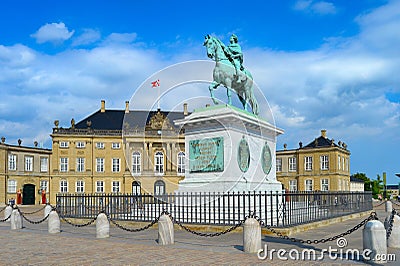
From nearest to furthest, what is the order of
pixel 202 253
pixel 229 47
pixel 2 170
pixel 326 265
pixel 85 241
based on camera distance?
pixel 326 265 → pixel 202 253 → pixel 85 241 → pixel 229 47 → pixel 2 170

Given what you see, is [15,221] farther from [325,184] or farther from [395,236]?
[325,184]

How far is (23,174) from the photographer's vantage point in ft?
176

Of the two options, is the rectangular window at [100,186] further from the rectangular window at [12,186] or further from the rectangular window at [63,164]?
the rectangular window at [12,186]

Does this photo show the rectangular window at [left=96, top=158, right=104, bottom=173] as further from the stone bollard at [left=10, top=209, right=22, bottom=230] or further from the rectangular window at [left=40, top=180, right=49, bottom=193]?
the stone bollard at [left=10, top=209, right=22, bottom=230]

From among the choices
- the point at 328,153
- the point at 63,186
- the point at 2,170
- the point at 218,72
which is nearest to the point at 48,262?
the point at 218,72

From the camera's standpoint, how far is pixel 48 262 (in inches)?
324

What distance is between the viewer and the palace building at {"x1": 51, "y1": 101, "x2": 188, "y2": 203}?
5725 centimetres

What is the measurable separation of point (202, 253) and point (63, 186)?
51.5 metres

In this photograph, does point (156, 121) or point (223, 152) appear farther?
point (156, 121)

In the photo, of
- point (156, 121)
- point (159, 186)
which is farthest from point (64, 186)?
point (156, 121)

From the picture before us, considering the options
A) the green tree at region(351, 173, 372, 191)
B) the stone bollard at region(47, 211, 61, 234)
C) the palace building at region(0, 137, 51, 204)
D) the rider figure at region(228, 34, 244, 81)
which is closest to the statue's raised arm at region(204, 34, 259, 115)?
the rider figure at region(228, 34, 244, 81)

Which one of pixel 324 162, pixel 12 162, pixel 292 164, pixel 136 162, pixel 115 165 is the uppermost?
pixel 12 162

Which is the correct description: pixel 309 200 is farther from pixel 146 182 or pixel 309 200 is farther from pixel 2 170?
pixel 146 182

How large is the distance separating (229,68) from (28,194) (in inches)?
1804
